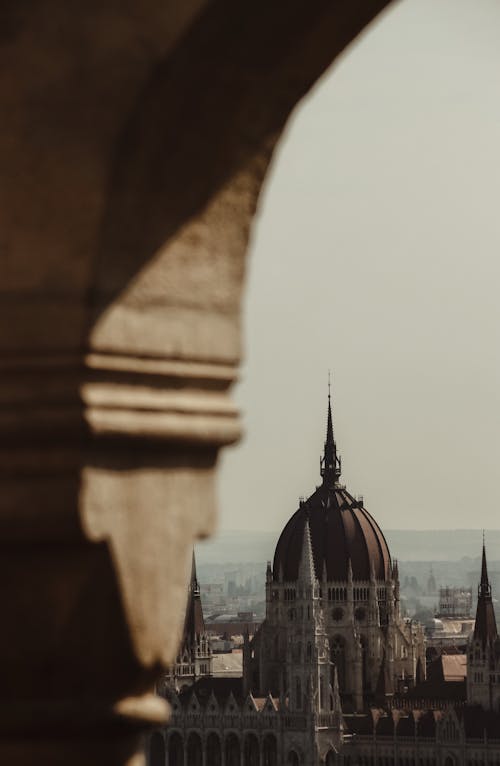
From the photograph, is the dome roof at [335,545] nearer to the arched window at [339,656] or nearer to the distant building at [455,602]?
the arched window at [339,656]

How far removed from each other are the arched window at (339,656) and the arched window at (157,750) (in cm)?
624

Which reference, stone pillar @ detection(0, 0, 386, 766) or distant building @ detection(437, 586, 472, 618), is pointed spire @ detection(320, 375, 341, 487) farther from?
stone pillar @ detection(0, 0, 386, 766)

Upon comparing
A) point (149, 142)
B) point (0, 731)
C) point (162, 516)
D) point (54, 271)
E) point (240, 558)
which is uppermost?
point (240, 558)

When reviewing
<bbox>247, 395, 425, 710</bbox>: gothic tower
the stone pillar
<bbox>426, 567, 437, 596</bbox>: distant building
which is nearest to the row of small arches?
<bbox>247, 395, 425, 710</bbox>: gothic tower

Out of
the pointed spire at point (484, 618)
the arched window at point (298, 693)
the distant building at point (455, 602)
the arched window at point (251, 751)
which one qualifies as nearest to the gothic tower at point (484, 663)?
Result: the pointed spire at point (484, 618)

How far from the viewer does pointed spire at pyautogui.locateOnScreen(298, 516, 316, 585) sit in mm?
70062

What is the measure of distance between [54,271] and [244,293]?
384mm

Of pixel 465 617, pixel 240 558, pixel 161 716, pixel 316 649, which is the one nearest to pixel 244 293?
pixel 161 716

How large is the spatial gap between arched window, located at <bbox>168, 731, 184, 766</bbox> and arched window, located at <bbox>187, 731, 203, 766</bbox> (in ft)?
0.80

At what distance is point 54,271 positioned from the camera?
295cm

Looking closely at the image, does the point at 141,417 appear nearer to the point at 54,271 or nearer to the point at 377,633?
the point at 54,271

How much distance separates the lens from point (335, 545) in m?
71.7

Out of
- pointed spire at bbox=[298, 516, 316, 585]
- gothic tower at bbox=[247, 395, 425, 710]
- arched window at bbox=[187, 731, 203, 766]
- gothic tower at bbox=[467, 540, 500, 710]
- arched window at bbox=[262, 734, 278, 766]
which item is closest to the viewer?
gothic tower at bbox=[467, 540, 500, 710]

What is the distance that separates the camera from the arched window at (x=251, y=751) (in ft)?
226
